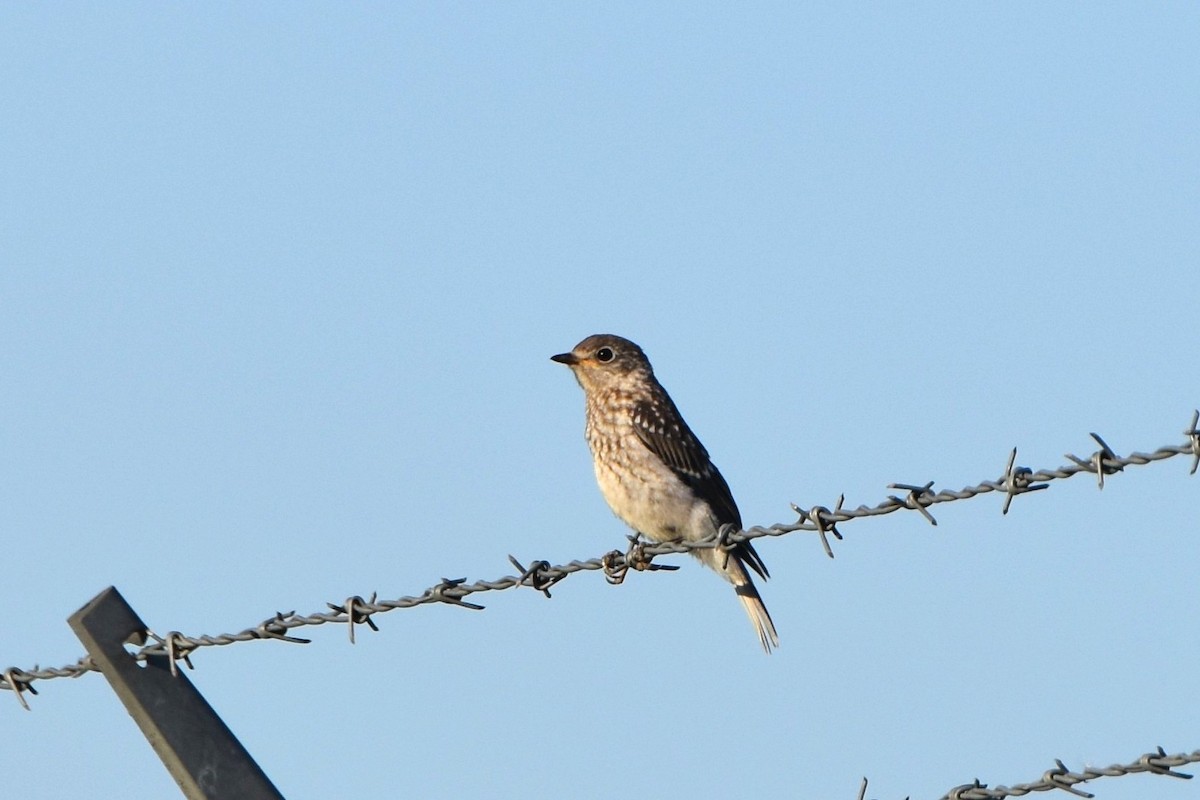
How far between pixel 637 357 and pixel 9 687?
611 cm

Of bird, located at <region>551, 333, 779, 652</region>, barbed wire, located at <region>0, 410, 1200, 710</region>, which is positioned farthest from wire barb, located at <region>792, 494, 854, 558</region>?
bird, located at <region>551, 333, 779, 652</region>

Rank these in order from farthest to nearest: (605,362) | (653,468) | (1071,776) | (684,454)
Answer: (605,362), (684,454), (653,468), (1071,776)

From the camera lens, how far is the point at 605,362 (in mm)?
12664

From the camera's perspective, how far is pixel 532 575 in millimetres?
7297

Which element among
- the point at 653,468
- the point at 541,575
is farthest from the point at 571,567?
the point at 653,468

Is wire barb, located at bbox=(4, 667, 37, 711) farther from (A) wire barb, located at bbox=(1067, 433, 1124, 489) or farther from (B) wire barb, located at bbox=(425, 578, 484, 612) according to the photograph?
(A) wire barb, located at bbox=(1067, 433, 1124, 489)

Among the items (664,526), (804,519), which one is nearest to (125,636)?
(804,519)

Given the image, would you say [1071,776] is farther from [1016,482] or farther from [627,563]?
[627,563]

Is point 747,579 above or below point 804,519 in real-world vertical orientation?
above

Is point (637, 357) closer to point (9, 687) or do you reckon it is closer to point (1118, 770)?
point (9, 687)

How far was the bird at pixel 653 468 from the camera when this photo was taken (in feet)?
37.3

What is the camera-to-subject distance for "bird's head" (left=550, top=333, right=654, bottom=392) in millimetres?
12531

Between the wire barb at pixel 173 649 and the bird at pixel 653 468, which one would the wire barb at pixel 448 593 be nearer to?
the wire barb at pixel 173 649

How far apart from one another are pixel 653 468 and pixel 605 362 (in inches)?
52.6
